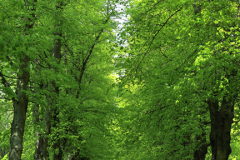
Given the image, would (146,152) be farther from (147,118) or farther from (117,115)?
(147,118)

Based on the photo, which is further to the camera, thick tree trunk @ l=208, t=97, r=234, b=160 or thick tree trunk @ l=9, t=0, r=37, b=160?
thick tree trunk @ l=208, t=97, r=234, b=160

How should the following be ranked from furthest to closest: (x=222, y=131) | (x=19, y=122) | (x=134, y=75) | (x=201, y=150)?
(x=201, y=150) < (x=134, y=75) < (x=222, y=131) < (x=19, y=122)

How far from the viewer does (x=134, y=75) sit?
9.60 m

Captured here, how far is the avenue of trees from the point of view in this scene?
6820mm

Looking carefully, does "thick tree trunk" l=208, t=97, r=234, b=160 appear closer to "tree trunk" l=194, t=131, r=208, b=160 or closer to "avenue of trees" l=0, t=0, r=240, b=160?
"avenue of trees" l=0, t=0, r=240, b=160

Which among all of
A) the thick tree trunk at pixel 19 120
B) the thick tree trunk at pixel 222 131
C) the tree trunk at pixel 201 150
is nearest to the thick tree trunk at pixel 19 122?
the thick tree trunk at pixel 19 120

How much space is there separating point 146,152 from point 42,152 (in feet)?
29.4

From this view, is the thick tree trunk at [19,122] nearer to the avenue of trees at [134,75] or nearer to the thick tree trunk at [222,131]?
the avenue of trees at [134,75]

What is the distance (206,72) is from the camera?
715 centimetres

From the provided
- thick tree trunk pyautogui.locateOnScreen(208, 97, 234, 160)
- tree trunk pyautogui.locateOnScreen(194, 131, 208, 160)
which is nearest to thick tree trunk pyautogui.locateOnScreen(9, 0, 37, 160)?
thick tree trunk pyautogui.locateOnScreen(208, 97, 234, 160)

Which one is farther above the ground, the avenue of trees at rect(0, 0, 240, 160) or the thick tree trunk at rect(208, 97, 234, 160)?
the avenue of trees at rect(0, 0, 240, 160)

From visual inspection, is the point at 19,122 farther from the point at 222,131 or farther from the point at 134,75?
the point at 222,131

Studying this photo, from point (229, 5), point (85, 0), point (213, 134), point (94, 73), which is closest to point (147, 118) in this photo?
point (213, 134)

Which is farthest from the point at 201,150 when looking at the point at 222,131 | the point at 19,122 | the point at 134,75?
the point at 19,122
